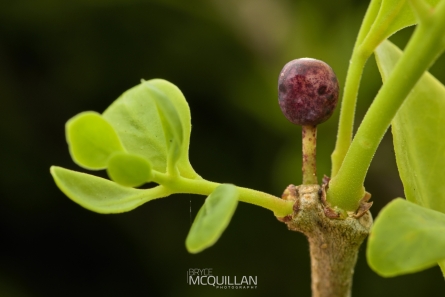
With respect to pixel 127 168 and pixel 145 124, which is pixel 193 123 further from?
pixel 127 168

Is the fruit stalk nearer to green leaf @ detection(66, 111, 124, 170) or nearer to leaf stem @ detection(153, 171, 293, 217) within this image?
leaf stem @ detection(153, 171, 293, 217)

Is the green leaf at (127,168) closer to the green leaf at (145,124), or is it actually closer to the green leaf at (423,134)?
the green leaf at (145,124)

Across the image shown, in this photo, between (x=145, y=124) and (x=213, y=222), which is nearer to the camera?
(x=213, y=222)

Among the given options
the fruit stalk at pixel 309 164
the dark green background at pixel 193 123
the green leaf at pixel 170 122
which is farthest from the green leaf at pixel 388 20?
the dark green background at pixel 193 123

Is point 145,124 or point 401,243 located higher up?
point 145,124

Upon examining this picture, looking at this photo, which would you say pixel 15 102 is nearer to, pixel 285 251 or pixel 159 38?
pixel 159 38

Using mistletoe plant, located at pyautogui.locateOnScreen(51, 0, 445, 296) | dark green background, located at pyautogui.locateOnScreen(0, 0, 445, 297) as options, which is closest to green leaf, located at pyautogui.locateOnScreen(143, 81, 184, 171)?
mistletoe plant, located at pyautogui.locateOnScreen(51, 0, 445, 296)

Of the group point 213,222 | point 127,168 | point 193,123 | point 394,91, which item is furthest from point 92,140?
point 193,123
